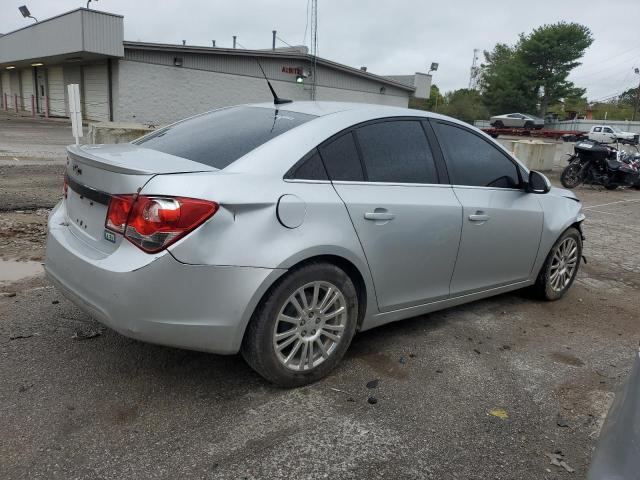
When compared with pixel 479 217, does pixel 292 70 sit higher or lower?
higher

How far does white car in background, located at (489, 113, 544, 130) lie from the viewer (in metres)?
46.1

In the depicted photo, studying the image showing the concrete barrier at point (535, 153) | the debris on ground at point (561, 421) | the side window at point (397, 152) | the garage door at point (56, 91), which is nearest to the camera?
the debris on ground at point (561, 421)

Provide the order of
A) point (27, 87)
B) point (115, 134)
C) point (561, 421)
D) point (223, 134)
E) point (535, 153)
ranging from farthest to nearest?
point (27, 87), point (535, 153), point (115, 134), point (223, 134), point (561, 421)

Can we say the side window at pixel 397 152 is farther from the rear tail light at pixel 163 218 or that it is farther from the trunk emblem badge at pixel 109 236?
the trunk emblem badge at pixel 109 236

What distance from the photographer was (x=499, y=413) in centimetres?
306

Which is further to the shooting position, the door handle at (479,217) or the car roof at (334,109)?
the door handle at (479,217)

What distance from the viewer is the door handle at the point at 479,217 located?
3.88m

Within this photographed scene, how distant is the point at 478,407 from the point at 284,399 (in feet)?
3.55

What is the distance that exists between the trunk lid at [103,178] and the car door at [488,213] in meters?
1.89

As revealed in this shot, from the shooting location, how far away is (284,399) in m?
3.05

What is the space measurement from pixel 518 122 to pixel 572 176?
34.8 m

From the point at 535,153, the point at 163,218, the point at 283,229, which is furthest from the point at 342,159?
the point at 535,153

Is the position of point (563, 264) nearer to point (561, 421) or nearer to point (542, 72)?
point (561, 421)

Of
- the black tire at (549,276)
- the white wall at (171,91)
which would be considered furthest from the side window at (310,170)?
the white wall at (171,91)
